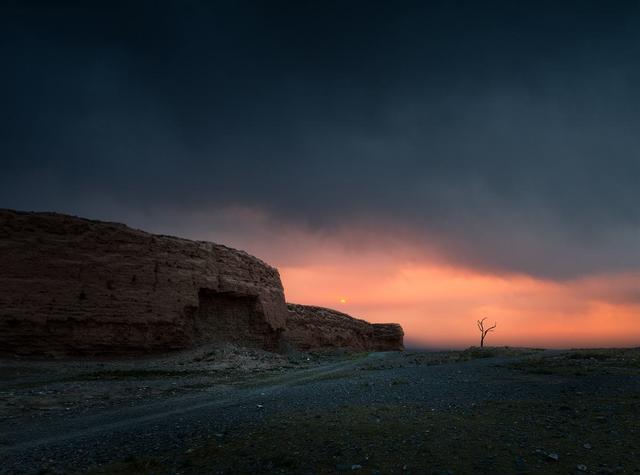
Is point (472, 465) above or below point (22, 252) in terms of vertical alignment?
below

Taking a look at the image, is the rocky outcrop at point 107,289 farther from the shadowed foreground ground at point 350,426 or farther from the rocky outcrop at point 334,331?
the rocky outcrop at point 334,331

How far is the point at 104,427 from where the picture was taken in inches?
358

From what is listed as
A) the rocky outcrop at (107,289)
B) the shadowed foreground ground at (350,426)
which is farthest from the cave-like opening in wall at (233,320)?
the shadowed foreground ground at (350,426)

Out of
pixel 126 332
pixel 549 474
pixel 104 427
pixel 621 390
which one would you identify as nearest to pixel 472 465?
pixel 549 474

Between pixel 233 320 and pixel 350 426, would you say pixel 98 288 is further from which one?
pixel 350 426

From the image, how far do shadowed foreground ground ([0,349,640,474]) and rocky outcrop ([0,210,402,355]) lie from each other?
541 cm

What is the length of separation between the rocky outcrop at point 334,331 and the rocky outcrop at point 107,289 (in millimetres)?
11857

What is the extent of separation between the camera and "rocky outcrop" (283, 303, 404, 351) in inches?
1599

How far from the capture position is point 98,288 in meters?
20.1

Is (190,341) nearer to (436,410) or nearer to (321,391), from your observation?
(321,391)

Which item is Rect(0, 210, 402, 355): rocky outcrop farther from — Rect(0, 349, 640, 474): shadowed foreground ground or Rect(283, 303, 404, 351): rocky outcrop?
Rect(283, 303, 404, 351): rocky outcrop

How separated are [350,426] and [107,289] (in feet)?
55.9

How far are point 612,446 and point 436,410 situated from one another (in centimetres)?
306

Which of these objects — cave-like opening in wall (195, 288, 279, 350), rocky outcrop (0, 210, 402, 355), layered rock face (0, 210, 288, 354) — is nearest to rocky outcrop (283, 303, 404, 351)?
cave-like opening in wall (195, 288, 279, 350)
